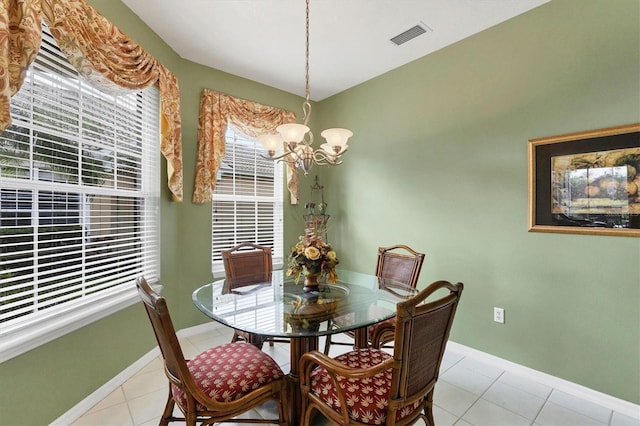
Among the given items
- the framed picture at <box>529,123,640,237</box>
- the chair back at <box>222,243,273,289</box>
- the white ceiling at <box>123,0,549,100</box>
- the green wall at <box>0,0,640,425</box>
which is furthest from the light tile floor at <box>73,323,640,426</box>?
the white ceiling at <box>123,0,549,100</box>

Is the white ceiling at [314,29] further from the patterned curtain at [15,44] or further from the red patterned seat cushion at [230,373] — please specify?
the red patterned seat cushion at [230,373]

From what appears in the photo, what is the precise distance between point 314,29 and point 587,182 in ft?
8.05

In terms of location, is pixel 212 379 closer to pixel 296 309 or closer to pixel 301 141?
pixel 296 309

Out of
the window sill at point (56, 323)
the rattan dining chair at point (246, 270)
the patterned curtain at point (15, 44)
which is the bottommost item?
the window sill at point (56, 323)

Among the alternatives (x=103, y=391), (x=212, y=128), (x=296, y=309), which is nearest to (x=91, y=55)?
(x=212, y=128)

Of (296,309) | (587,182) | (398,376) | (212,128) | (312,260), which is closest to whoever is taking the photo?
(398,376)

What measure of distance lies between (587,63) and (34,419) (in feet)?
13.7

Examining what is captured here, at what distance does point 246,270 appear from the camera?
264 cm

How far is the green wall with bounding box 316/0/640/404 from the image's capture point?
6.47ft

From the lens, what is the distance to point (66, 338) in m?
1.83

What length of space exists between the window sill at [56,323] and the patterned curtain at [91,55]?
40.7 inches

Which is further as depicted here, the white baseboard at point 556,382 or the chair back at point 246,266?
the chair back at point 246,266

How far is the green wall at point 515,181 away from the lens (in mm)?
1973

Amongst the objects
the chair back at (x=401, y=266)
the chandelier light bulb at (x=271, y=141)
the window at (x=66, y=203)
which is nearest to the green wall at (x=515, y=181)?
the chair back at (x=401, y=266)
